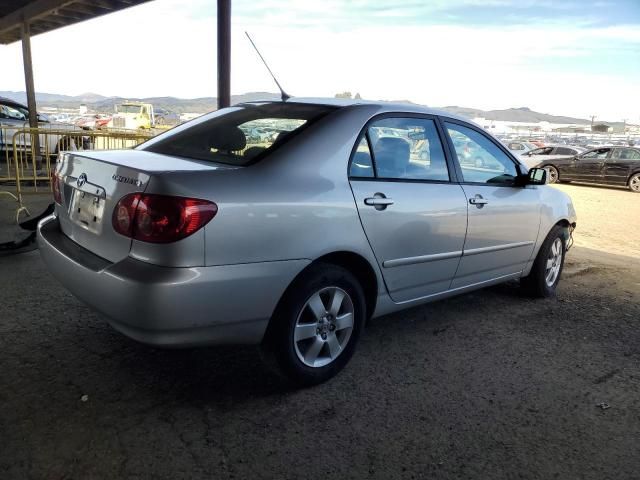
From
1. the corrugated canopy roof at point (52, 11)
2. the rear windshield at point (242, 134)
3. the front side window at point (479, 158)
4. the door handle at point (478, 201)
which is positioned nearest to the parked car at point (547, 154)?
the corrugated canopy roof at point (52, 11)

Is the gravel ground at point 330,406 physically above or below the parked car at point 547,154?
below

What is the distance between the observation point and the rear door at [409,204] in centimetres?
299

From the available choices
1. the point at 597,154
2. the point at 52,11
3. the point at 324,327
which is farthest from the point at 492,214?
the point at 597,154

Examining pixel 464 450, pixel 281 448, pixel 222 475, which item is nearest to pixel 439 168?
pixel 464 450

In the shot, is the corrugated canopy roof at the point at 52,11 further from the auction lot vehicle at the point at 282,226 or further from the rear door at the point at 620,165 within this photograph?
the rear door at the point at 620,165

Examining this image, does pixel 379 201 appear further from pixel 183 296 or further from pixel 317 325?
pixel 183 296

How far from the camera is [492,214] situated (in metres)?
3.80

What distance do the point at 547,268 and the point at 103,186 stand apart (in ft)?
12.4

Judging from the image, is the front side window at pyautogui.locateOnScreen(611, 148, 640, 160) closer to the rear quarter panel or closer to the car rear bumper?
the rear quarter panel

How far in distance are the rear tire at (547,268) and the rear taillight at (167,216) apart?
10.8 ft

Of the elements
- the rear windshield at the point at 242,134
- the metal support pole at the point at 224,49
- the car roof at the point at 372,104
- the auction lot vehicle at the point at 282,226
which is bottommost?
the auction lot vehicle at the point at 282,226

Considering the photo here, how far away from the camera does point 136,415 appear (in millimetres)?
2512

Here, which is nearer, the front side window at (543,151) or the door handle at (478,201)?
the door handle at (478,201)

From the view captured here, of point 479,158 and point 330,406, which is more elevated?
point 479,158
